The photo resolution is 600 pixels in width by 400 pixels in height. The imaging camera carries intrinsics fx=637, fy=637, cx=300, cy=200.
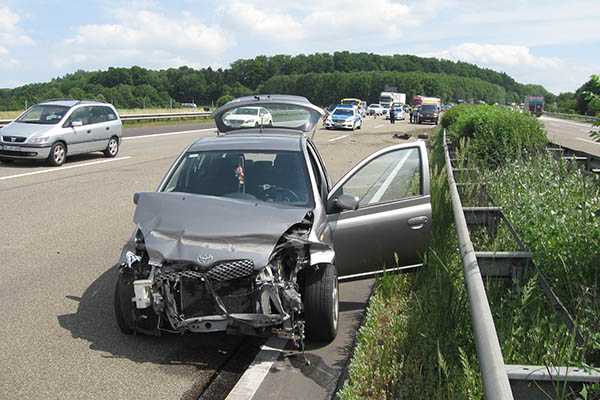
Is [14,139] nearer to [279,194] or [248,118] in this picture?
[248,118]

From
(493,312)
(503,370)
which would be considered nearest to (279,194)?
(493,312)

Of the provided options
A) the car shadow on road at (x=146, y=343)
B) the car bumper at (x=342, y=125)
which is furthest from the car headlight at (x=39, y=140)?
the car bumper at (x=342, y=125)

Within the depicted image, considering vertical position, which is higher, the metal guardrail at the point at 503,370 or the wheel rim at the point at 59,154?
the metal guardrail at the point at 503,370

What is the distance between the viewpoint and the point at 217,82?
12825 cm

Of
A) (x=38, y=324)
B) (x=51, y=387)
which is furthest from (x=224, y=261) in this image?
(x=38, y=324)

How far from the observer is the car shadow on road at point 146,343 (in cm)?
479

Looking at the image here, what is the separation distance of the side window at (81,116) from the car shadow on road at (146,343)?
13121 millimetres

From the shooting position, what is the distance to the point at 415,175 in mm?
6316

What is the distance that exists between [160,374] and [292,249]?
132cm

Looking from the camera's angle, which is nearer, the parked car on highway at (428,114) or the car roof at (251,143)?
the car roof at (251,143)

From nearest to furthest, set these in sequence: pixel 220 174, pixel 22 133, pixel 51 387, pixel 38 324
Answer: pixel 51 387 → pixel 38 324 → pixel 220 174 → pixel 22 133

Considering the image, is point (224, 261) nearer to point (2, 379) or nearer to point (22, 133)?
point (2, 379)

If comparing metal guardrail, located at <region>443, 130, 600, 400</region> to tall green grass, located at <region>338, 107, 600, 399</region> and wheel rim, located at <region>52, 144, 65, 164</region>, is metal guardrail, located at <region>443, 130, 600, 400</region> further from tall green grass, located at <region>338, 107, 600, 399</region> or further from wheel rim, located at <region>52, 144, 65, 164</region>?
wheel rim, located at <region>52, 144, 65, 164</region>

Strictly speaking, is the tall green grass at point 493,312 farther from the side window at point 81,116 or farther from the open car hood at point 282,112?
the side window at point 81,116
